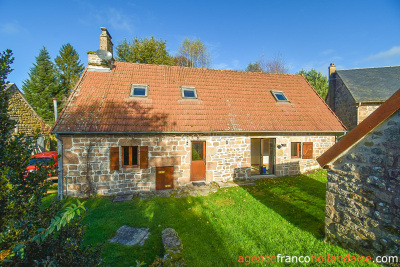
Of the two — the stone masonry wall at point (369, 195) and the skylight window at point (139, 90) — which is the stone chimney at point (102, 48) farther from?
the stone masonry wall at point (369, 195)

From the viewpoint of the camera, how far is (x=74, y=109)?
805cm

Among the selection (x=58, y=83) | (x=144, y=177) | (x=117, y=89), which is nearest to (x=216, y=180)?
(x=144, y=177)

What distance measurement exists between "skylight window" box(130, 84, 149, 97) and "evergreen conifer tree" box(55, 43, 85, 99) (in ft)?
75.2

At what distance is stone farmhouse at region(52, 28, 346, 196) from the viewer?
25.5 feet

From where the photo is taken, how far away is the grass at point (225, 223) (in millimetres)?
4129

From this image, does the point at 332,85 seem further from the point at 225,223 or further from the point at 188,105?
the point at 225,223

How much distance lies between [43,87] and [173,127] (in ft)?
84.2

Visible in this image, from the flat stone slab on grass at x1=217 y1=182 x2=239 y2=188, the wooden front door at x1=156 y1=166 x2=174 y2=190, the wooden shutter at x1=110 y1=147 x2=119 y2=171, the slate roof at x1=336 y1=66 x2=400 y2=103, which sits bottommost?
the flat stone slab on grass at x1=217 y1=182 x2=239 y2=188

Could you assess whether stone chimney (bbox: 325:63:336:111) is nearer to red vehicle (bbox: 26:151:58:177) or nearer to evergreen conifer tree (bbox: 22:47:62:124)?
red vehicle (bbox: 26:151:58:177)

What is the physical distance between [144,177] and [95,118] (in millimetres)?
3416

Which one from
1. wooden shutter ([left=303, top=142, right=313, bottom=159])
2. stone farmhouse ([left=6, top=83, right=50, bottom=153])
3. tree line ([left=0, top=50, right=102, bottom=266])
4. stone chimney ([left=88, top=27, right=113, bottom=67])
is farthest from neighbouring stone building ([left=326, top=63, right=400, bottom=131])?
stone farmhouse ([left=6, top=83, right=50, bottom=153])

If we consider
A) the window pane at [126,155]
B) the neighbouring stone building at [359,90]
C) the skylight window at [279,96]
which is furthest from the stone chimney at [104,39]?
the neighbouring stone building at [359,90]

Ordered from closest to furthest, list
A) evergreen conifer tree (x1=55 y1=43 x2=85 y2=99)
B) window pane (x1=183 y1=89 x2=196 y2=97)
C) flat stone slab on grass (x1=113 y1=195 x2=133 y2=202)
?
flat stone slab on grass (x1=113 y1=195 x2=133 y2=202) → window pane (x1=183 y1=89 x2=196 y2=97) → evergreen conifer tree (x1=55 y1=43 x2=85 y2=99)

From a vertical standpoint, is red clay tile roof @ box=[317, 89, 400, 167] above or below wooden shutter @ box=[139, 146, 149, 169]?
above
